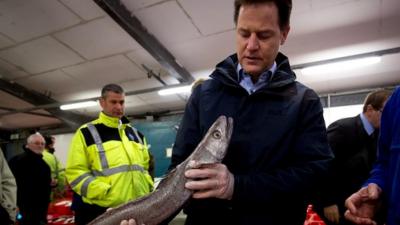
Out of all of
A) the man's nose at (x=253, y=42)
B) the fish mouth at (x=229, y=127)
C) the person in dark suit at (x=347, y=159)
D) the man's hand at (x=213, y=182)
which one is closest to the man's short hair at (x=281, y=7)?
the man's nose at (x=253, y=42)

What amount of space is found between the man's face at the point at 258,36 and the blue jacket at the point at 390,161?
0.55 m

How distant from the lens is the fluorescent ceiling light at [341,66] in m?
6.85

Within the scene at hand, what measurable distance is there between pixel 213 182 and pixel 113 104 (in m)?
2.71

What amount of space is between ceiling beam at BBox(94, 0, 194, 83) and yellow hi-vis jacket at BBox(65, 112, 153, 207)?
3090mm

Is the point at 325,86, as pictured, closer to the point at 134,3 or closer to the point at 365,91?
the point at 365,91

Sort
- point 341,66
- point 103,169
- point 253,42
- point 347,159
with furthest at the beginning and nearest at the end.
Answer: point 341,66
point 103,169
point 347,159
point 253,42

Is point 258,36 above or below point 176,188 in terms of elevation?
above

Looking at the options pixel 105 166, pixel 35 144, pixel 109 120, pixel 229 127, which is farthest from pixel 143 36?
pixel 229 127

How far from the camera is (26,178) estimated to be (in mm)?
5211

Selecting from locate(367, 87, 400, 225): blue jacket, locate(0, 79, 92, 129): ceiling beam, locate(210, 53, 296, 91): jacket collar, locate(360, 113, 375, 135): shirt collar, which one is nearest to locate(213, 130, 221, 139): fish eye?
locate(210, 53, 296, 91): jacket collar

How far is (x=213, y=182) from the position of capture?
1.11 metres

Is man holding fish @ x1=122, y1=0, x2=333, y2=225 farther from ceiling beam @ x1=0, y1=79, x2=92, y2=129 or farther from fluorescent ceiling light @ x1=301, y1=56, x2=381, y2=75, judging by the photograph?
ceiling beam @ x1=0, y1=79, x2=92, y2=129

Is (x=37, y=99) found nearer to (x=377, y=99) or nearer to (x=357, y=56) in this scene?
(x=357, y=56)

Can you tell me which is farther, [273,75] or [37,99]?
[37,99]
